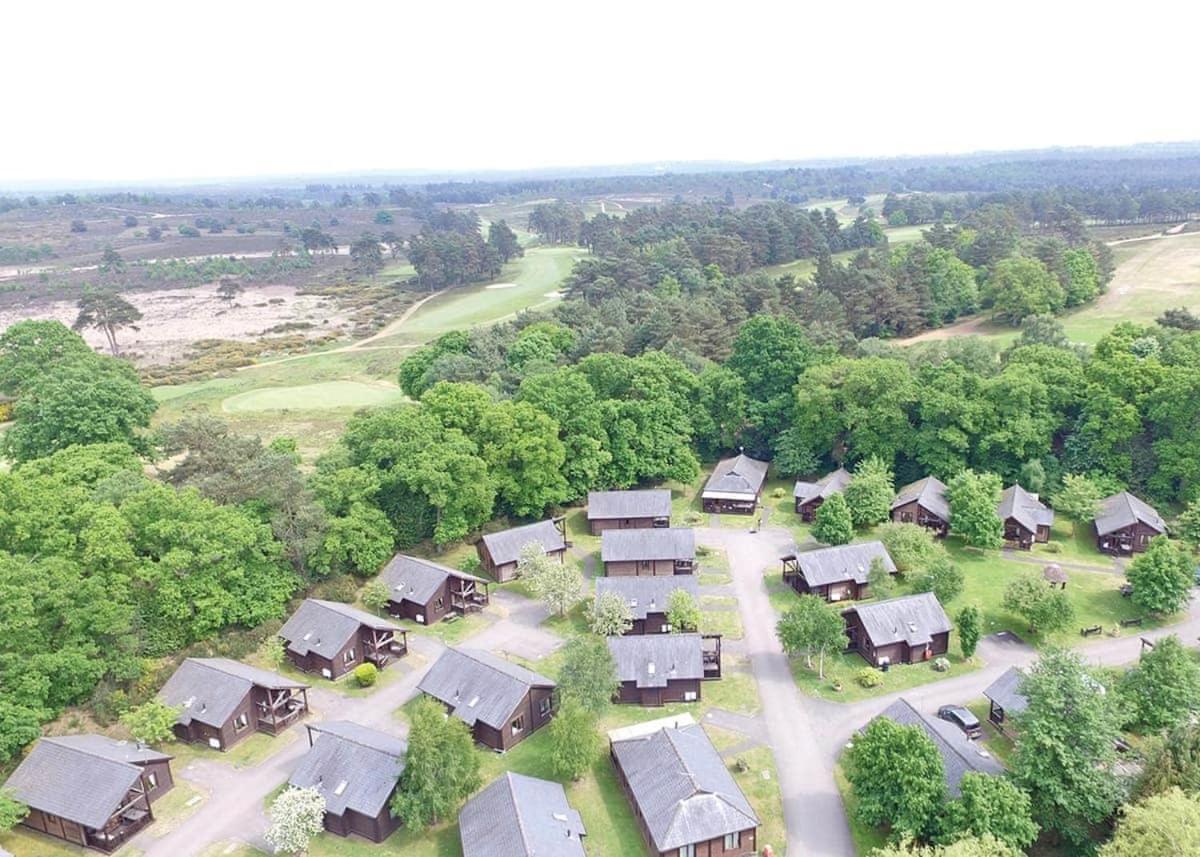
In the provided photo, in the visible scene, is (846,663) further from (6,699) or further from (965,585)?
(6,699)

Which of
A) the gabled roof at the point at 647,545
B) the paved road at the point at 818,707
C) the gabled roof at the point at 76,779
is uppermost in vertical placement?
the gabled roof at the point at 76,779

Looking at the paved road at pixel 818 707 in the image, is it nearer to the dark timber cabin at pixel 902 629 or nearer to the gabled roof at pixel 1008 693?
the gabled roof at pixel 1008 693

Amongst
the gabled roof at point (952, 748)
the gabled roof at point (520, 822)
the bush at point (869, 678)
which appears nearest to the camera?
the gabled roof at point (520, 822)

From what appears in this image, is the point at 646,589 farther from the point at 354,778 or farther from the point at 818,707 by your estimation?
the point at 354,778

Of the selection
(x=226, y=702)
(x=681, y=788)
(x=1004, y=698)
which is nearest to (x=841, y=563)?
(x=1004, y=698)

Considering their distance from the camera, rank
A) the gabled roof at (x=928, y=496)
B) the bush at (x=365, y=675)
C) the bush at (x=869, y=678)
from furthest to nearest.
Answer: the gabled roof at (x=928, y=496) < the bush at (x=365, y=675) < the bush at (x=869, y=678)

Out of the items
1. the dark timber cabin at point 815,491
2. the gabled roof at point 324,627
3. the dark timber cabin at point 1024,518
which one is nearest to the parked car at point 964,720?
the dark timber cabin at point 1024,518

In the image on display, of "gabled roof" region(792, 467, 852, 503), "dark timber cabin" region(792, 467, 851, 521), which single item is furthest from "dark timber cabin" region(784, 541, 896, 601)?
"dark timber cabin" region(792, 467, 851, 521)
